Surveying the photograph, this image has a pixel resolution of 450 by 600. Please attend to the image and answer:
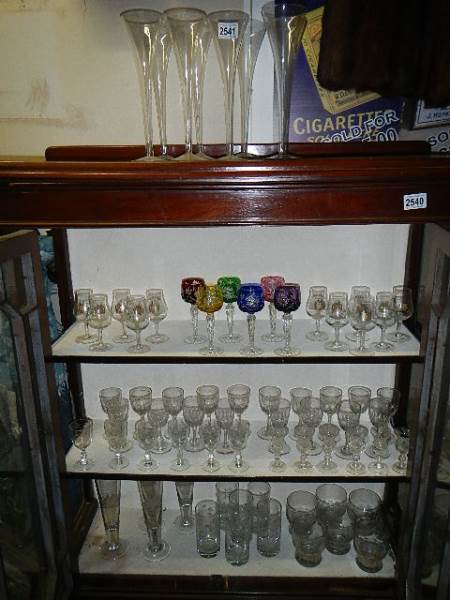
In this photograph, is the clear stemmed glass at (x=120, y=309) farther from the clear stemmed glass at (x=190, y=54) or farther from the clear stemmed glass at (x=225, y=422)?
the clear stemmed glass at (x=190, y=54)

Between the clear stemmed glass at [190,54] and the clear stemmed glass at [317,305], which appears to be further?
the clear stemmed glass at [317,305]

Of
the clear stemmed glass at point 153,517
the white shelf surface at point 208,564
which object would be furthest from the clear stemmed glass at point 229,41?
the white shelf surface at point 208,564

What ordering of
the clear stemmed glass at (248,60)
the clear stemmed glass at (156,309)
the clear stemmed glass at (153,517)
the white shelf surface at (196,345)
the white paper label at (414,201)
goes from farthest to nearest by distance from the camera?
the clear stemmed glass at (153,517)
the clear stemmed glass at (156,309)
the white shelf surface at (196,345)
the clear stemmed glass at (248,60)
the white paper label at (414,201)

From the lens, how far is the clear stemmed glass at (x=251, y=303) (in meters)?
1.80

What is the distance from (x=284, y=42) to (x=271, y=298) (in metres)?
0.79

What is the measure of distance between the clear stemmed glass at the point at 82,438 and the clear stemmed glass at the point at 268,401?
620mm

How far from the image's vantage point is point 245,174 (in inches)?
56.0

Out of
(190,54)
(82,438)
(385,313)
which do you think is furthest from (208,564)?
(190,54)

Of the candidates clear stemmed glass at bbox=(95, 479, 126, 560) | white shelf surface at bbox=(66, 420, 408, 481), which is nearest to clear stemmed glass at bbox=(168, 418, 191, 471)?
white shelf surface at bbox=(66, 420, 408, 481)

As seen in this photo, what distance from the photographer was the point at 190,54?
1573mm

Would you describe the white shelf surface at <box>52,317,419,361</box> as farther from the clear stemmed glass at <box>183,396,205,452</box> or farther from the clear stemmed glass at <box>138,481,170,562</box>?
the clear stemmed glass at <box>138,481,170,562</box>

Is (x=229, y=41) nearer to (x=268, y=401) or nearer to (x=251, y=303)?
(x=251, y=303)

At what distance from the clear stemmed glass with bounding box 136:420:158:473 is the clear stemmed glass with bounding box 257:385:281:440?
40 cm

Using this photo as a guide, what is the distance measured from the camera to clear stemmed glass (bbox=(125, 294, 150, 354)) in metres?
1.81
